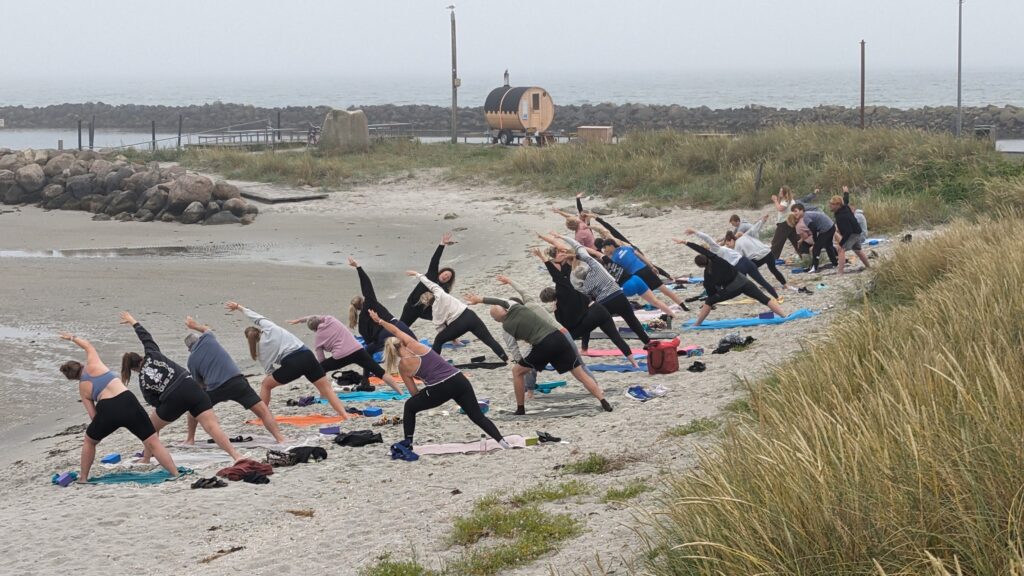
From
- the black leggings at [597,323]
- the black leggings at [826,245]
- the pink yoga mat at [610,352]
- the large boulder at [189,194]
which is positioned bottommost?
the pink yoga mat at [610,352]

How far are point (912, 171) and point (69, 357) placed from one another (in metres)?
16.5

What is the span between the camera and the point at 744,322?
1498cm

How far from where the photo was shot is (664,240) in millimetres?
23203

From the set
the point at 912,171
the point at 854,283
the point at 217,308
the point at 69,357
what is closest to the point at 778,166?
the point at 912,171

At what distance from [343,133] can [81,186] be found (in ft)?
28.9

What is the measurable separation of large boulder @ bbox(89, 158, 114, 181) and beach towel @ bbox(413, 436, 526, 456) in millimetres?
25323

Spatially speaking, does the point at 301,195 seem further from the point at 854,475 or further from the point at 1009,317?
the point at 854,475

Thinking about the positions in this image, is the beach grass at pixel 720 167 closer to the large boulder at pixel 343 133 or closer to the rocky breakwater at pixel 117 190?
the large boulder at pixel 343 133

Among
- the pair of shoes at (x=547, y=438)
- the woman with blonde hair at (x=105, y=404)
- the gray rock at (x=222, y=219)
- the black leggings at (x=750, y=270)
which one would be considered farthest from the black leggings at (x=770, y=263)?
the gray rock at (x=222, y=219)

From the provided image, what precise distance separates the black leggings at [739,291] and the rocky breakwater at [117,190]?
16874 millimetres

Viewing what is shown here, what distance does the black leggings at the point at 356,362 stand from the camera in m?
12.2

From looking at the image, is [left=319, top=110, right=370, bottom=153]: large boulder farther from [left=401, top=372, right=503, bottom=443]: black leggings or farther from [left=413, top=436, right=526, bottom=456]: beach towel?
[left=401, top=372, right=503, bottom=443]: black leggings

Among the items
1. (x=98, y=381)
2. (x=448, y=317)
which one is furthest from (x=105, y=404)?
(x=448, y=317)

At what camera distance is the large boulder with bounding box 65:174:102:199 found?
1296 inches
